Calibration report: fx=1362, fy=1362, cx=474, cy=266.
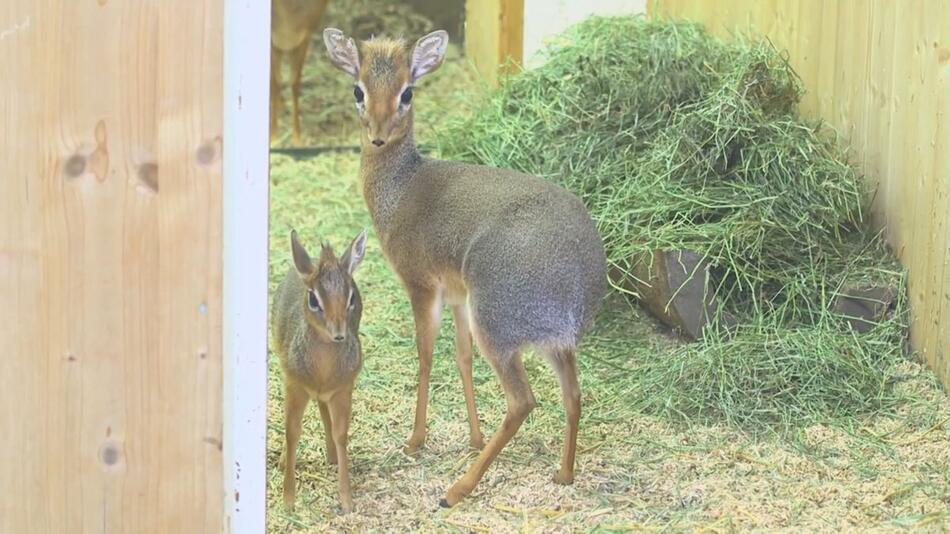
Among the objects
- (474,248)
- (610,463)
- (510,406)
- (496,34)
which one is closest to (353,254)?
(474,248)

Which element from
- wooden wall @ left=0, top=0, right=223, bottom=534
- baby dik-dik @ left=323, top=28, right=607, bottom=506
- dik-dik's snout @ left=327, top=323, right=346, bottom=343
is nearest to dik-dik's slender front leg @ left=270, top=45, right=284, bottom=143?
baby dik-dik @ left=323, top=28, right=607, bottom=506

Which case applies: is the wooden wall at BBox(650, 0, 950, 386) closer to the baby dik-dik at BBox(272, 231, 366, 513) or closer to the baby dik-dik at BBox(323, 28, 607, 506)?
the baby dik-dik at BBox(323, 28, 607, 506)

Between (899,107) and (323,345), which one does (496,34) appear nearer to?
(899,107)

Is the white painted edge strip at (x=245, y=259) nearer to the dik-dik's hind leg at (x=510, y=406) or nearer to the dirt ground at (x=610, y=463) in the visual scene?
the dirt ground at (x=610, y=463)

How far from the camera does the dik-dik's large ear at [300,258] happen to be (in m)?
4.64

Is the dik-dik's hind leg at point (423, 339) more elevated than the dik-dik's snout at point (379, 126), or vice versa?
the dik-dik's snout at point (379, 126)

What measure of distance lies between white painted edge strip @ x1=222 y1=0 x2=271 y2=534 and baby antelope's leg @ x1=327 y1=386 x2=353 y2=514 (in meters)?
0.80

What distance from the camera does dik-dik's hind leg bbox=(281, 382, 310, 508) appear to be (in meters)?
4.80

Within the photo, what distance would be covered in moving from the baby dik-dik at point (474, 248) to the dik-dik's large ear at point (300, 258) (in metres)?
0.65

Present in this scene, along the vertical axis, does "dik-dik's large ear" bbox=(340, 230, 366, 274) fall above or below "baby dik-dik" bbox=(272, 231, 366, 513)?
above

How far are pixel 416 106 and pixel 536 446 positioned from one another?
4816 mm

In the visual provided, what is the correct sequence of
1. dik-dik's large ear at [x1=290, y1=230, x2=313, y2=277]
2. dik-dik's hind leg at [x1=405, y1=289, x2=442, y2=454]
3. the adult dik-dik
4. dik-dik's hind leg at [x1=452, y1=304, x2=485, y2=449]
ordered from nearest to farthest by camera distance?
dik-dik's large ear at [x1=290, y1=230, x2=313, y2=277] → dik-dik's hind leg at [x1=405, y1=289, x2=442, y2=454] → dik-dik's hind leg at [x1=452, y1=304, x2=485, y2=449] → the adult dik-dik

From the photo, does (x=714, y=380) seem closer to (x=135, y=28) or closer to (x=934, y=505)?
(x=934, y=505)

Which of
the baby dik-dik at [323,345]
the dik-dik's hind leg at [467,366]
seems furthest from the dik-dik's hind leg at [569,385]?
the baby dik-dik at [323,345]
